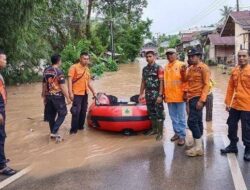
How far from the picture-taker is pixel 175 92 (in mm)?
7207

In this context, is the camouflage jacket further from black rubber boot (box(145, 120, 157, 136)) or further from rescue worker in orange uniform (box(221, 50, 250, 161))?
rescue worker in orange uniform (box(221, 50, 250, 161))

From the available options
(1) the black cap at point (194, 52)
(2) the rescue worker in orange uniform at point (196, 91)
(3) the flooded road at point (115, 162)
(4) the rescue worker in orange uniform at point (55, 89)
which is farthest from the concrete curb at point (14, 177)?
(1) the black cap at point (194, 52)

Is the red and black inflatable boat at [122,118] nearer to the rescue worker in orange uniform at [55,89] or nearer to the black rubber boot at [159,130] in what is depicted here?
the black rubber boot at [159,130]

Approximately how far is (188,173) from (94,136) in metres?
2.96

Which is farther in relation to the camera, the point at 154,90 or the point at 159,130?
the point at 159,130

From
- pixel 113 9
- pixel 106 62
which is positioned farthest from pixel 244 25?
pixel 113 9

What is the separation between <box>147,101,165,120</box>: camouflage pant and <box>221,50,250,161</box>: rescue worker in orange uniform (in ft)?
4.81

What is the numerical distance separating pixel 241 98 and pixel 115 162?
2.25 meters

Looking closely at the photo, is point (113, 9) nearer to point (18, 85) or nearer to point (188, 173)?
point (18, 85)

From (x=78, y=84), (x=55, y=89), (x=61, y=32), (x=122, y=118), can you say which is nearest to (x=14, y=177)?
(x=55, y=89)

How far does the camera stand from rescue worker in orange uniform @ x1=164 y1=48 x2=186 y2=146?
7168mm

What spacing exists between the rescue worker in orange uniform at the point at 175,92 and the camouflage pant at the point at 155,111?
9.3 inches

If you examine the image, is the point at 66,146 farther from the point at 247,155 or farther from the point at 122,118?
the point at 247,155

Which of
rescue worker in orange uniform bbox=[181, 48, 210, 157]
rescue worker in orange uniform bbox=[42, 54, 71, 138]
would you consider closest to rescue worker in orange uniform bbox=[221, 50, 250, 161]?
rescue worker in orange uniform bbox=[181, 48, 210, 157]
